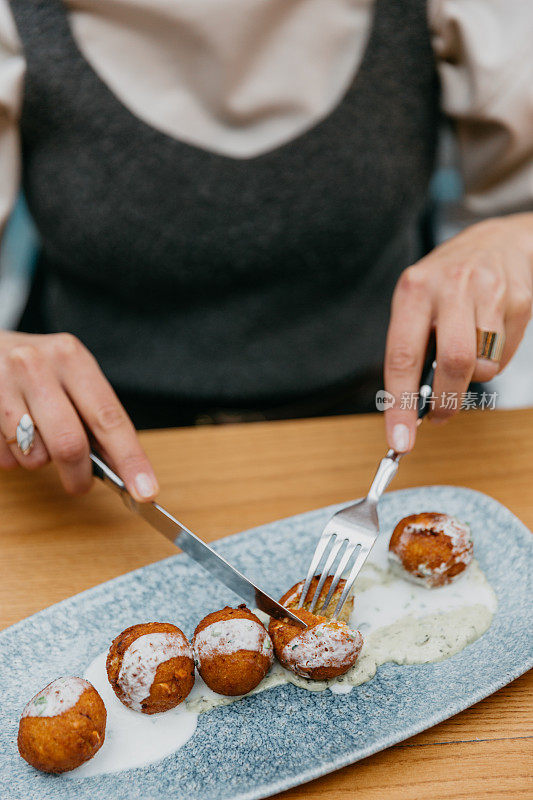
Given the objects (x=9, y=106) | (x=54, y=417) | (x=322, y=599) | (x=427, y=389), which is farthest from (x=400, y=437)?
(x=9, y=106)

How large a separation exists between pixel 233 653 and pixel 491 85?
1026 mm

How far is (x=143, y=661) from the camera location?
73 centimetres

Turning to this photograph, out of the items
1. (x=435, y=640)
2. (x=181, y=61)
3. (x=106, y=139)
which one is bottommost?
(x=435, y=640)

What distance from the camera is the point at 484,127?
1343 millimetres

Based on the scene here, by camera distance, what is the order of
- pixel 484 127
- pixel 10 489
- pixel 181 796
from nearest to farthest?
1. pixel 181 796
2. pixel 10 489
3. pixel 484 127

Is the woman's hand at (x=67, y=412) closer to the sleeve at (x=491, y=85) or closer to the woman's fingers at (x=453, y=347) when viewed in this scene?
the woman's fingers at (x=453, y=347)

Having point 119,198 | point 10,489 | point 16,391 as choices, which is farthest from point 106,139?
point 10,489

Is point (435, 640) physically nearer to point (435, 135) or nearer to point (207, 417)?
point (207, 417)

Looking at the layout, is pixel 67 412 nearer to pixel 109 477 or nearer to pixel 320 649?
pixel 109 477

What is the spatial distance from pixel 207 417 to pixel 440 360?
1.94 ft

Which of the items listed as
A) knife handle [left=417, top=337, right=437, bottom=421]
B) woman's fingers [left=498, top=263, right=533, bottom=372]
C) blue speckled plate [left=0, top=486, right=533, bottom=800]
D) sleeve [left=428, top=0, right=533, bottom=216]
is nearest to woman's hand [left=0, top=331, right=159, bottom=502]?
blue speckled plate [left=0, top=486, right=533, bottom=800]

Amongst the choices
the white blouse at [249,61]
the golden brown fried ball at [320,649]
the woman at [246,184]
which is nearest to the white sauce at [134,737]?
the golden brown fried ball at [320,649]

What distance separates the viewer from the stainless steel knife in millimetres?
812

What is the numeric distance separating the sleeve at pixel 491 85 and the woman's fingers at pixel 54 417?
875 millimetres
